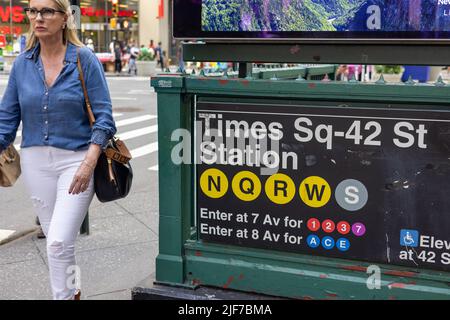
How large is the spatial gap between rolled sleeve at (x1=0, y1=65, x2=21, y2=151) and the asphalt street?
1268 mm

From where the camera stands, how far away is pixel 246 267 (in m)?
3.49

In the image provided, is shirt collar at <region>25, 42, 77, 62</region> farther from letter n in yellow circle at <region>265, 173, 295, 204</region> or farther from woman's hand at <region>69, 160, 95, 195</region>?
letter n in yellow circle at <region>265, 173, 295, 204</region>

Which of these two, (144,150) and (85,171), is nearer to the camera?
(85,171)

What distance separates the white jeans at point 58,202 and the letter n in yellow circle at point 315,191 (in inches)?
47.0

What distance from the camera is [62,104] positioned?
3.30 m

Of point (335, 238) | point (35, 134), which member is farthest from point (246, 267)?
point (35, 134)

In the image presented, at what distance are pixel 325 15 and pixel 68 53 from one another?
1.44 metres

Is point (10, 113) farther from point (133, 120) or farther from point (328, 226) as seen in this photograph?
point (133, 120)

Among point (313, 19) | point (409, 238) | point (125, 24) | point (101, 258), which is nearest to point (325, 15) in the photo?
point (313, 19)
